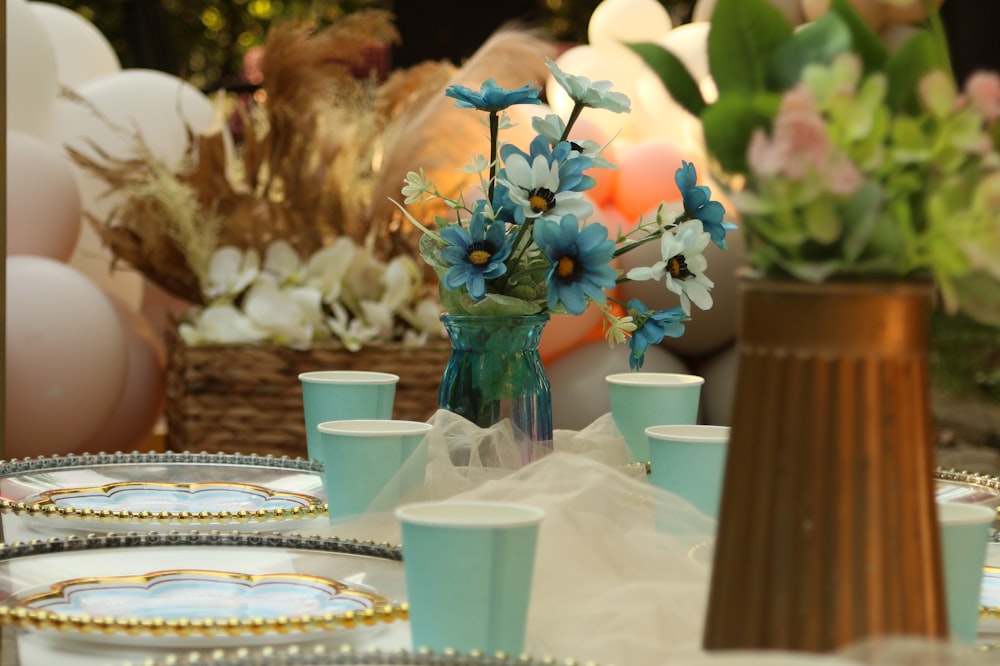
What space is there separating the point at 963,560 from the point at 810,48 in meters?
0.27

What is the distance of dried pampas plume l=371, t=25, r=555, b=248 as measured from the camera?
1.88 m

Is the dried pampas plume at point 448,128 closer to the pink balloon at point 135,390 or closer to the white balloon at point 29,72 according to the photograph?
the pink balloon at point 135,390

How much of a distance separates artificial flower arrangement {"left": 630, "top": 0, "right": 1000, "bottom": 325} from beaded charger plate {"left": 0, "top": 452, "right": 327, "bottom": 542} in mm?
525

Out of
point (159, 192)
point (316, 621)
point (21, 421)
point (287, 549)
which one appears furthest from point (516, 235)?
point (21, 421)

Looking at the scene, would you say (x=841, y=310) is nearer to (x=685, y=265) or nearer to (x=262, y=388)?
(x=685, y=265)

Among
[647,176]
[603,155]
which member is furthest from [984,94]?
[647,176]

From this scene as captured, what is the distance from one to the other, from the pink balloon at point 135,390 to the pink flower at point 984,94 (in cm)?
223

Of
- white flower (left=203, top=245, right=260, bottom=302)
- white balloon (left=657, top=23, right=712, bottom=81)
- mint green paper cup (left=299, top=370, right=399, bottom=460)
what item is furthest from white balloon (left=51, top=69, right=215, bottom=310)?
mint green paper cup (left=299, top=370, right=399, bottom=460)

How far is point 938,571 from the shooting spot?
0.49m

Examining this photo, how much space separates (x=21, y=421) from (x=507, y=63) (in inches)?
44.6

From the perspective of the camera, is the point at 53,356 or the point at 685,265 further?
the point at 53,356

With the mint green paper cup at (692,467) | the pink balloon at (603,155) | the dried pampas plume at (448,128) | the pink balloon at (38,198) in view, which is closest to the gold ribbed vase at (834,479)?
the mint green paper cup at (692,467)

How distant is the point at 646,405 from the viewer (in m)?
1.04

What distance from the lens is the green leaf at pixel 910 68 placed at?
484mm
